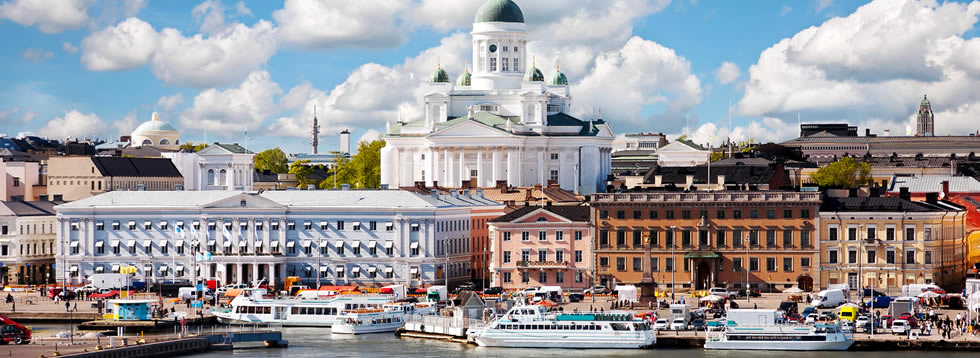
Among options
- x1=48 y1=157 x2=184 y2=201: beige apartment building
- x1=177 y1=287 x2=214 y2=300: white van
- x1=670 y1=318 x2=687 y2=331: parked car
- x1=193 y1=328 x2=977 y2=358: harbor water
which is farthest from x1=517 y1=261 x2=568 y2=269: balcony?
x1=48 y1=157 x2=184 y2=201: beige apartment building

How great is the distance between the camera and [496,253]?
380 feet

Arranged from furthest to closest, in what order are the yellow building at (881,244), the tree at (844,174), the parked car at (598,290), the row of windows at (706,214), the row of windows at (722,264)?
the tree at (844,174) → the parked car at (598,290) → the row of windows at (722,264) → the row of windows at (706,214) → the yellow building at (881,244)

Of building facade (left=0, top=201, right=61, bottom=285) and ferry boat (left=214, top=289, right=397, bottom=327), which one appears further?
building facade (left=0, top=201, right=61, bottom=285)

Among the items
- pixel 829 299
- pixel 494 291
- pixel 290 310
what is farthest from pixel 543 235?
pixel 829 299

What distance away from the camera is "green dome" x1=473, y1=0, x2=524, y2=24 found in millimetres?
187000

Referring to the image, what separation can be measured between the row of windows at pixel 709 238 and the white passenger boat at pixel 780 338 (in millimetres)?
19844

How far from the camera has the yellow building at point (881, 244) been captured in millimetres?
109062

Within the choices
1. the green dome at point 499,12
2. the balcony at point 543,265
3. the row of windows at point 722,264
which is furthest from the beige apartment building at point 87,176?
the row of windows at point 722,264

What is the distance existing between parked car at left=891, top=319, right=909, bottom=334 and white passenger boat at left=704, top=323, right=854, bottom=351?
88.2 inches

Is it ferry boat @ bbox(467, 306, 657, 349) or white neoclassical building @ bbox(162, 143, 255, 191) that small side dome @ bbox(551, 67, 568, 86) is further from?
ferry boat @ bbox(467, 306, 657, 349)

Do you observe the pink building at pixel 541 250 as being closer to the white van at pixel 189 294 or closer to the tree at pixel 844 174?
the white van at pixel 189 294

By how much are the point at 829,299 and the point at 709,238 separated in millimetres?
11742

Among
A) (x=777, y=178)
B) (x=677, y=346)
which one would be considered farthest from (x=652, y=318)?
(x=777, y=178)

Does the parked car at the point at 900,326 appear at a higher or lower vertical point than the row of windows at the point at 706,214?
lower
